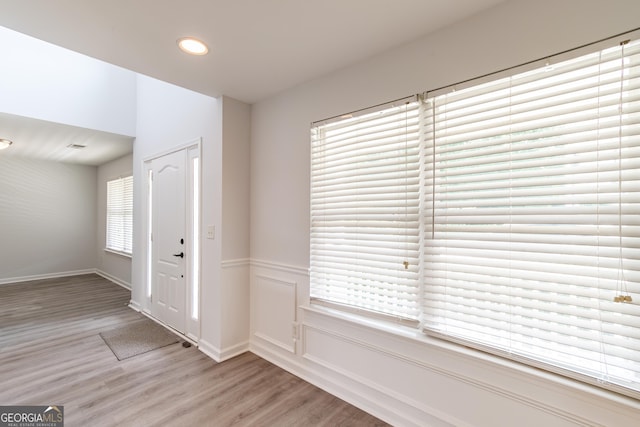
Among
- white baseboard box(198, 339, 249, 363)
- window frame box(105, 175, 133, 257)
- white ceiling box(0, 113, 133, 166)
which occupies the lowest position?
white baseboard box(198, 339, 249, 363)

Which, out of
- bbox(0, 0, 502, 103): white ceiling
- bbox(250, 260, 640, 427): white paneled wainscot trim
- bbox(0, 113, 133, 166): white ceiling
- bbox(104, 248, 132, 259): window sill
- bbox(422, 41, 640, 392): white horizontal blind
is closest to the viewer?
bbox(422, 41, 640, 392): white horizontal blind

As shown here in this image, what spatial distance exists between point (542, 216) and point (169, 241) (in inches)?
141

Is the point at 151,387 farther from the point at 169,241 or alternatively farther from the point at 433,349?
the point at 433,349

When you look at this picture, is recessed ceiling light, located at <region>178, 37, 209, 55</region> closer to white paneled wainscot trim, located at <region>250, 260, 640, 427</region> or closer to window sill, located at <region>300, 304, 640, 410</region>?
white paneled wainscot trim, located at <region>250, 260, 640, 427</region>

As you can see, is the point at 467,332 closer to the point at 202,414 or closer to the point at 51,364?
the point at 202,414

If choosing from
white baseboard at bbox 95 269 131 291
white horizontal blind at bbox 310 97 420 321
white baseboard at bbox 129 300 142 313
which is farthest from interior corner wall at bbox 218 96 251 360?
white baseboard at bbox 95 269 131 291

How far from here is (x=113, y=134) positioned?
4.00 metres

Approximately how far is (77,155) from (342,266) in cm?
609

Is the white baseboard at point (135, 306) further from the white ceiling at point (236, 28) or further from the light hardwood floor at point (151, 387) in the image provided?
the white ceiling at point (236, 28)

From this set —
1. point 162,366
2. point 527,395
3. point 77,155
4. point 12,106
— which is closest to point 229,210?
point 162,366

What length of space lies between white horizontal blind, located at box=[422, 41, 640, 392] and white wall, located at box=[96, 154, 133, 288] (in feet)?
18.6

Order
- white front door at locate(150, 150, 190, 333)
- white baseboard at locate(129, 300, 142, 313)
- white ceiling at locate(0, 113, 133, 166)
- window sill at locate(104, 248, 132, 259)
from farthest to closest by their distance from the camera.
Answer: window sill at locate(104, 248, 132, 259)
white baseboard at locate(129, 300, 142, 313)
white ceiling at locate(0, 113, 133, 166)
white front door at locate(150, 150, 190, 333)

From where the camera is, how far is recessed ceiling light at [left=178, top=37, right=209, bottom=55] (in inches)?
69.9

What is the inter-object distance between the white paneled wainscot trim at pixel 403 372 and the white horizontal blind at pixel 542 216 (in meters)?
0.10
